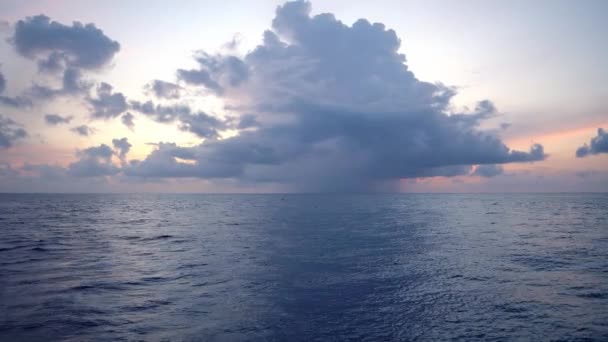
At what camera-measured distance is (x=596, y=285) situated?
26406mm

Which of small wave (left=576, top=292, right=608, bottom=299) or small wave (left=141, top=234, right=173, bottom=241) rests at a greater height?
small wave (left=576, top=292, right=608, bottom=299)

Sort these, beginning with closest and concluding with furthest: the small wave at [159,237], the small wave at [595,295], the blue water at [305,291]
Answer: the blue water at [305,291] → the small wave at [595,295] → the small wave at [159,237]

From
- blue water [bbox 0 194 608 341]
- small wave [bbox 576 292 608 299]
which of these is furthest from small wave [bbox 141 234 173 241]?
small wave [bbox 576 292 608 299]

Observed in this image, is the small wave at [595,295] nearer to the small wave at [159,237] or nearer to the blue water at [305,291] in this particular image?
the blue water at [305,291]

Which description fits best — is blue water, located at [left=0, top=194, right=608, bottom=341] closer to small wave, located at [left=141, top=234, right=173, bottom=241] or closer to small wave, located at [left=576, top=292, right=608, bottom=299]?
small wave, located at [left=576, top=292, right=608, bottom=299]

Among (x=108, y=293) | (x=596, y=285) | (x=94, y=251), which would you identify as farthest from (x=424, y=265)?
(x=94, y=251)

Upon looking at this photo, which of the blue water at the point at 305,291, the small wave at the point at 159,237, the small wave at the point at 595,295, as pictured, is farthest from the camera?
the small wave at the point at 159,237

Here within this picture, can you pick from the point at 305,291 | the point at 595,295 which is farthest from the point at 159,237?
the point at 595,295

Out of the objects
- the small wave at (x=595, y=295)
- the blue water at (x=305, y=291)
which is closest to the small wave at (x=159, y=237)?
the blue water at (x=305, y=291)

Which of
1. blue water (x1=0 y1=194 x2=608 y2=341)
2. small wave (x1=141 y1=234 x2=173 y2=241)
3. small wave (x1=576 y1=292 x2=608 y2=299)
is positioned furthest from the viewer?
small wave (x1=141 y1=234 x2=173 y2=241)

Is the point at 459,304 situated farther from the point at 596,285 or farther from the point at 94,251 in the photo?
the point at 94,251

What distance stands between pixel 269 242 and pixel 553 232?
4867cm

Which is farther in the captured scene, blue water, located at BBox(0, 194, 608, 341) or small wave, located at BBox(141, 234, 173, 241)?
small wave, located at BBox(141, 234, 173, 241)

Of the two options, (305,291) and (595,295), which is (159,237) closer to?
(305,291)
